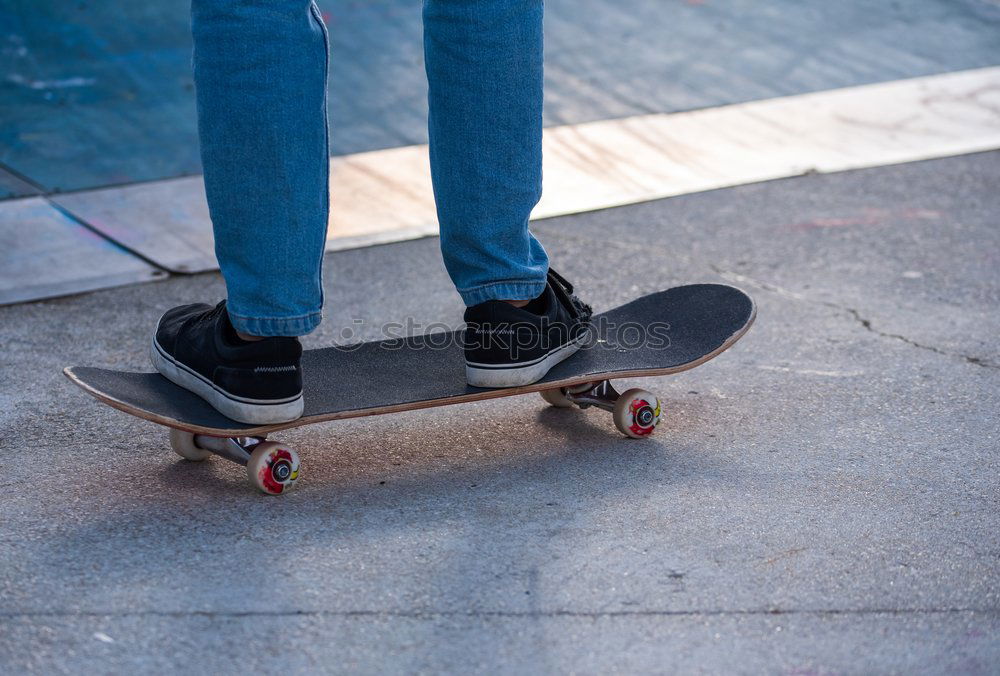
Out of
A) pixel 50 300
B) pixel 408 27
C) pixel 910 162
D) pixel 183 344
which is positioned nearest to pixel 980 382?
pixel 183 344

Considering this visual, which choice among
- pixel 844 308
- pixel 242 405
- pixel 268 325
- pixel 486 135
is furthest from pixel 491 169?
pixel 844 308

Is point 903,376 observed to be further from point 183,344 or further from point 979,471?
point 183,344

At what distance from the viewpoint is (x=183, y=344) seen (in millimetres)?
1722

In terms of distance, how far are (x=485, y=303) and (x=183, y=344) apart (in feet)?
1.54

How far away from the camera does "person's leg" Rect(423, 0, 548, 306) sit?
1.66 metres

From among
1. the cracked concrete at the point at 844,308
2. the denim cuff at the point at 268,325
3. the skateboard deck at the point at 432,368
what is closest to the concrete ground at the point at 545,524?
the cracked concrete at the point at 844,308

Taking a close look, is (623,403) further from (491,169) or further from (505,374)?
(491,169)

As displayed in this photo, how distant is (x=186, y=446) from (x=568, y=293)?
67 centimetres

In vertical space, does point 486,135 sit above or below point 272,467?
above

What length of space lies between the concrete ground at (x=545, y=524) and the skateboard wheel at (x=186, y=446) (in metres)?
0.03

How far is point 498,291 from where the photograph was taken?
69.6 inches

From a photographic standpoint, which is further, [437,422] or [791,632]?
[437,422]

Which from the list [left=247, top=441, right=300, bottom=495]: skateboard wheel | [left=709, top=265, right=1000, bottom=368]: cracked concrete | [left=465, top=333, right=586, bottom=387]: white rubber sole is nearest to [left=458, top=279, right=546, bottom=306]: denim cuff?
[left=465, top=333, right=586, bottom=387]: white rubber sole

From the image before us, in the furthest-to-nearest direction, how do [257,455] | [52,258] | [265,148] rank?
[52,258] < [257,455] < [265,148]
